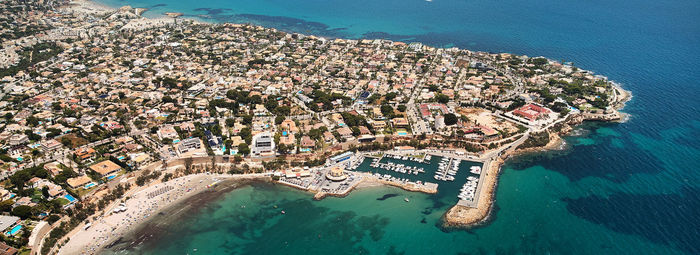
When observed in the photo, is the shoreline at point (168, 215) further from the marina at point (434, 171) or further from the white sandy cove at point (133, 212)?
the marina at point (434, 171)

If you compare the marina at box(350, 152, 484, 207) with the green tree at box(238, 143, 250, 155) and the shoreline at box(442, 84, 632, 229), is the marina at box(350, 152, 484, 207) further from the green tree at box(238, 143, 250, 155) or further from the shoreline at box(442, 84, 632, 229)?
the green tree at box(238, 143, 250, 155)

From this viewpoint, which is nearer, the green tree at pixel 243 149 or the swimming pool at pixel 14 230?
the swimming pool at pixel 14 230

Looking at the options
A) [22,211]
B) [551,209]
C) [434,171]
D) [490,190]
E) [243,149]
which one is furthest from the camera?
[243,149]

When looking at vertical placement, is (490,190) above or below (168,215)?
below

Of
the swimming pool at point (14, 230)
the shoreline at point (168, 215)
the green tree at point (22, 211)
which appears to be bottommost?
the shoreline at point (168, 215)

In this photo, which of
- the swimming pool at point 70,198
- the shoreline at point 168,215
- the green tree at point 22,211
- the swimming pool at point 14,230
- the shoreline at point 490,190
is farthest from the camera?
the swimming pool at point 70,198

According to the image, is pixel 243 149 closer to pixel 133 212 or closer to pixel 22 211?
pixel 133 212

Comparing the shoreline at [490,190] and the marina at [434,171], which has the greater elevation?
the marina at [434,171]

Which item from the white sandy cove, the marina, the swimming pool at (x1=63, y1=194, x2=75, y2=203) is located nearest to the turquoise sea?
the marina

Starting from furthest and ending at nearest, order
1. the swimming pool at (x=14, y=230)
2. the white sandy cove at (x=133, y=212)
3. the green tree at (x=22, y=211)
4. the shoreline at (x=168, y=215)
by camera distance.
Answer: the green tree at (x=22, y=211) → the shoreline at (x=168, y=215) → the white sandy cove at (x=133, y=212) → the swimming pool at (x=14, y=230)

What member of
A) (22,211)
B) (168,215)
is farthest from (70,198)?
(168,215)

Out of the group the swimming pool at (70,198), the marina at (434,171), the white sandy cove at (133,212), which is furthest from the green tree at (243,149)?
the swimming pool at (70,198)
